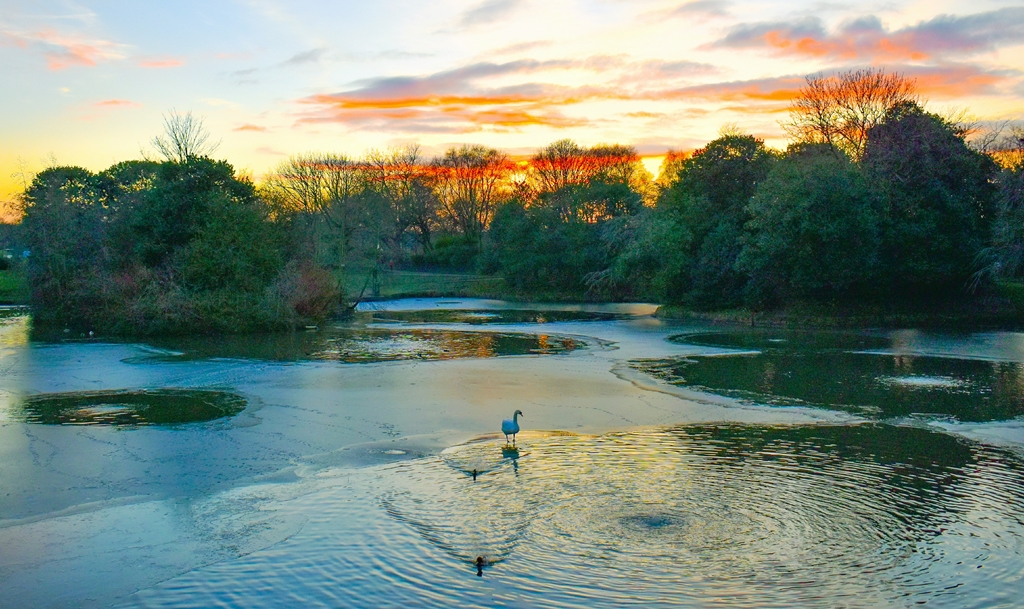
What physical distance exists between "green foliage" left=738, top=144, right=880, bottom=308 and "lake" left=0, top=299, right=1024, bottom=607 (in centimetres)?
1313

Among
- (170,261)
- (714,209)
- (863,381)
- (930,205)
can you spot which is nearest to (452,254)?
(714,209)

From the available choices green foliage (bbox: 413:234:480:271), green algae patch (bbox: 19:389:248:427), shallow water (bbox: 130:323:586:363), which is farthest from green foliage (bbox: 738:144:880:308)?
green foliage (bbox: 413:234:480:271)

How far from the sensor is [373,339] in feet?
92.4

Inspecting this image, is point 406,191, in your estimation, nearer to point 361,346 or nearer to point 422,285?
point 422,285

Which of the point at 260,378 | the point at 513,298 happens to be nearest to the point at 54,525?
the point at 260,378

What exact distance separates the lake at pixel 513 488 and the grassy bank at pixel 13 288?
19473mm

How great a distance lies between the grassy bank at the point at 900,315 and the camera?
32375 mm

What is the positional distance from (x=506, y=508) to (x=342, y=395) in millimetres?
8416

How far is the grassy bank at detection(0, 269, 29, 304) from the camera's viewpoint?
35.6 meters

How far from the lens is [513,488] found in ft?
29.6

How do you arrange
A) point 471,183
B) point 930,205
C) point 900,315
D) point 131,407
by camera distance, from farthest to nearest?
1. point 471,183
2. point 930,205
3. point 900,315
4. point 131,407

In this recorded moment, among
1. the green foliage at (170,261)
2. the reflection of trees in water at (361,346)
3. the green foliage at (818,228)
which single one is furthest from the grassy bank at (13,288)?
the green foliage at (818,228)

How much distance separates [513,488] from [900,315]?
2978cm

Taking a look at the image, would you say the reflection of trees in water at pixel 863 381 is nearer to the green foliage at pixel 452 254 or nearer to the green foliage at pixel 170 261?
the green foliage at pixel 170 261
